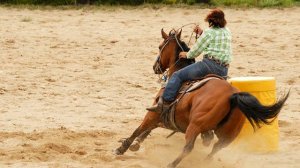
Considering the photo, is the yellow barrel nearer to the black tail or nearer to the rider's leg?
the rider's leg

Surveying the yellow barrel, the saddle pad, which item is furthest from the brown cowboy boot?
the yellow barrel

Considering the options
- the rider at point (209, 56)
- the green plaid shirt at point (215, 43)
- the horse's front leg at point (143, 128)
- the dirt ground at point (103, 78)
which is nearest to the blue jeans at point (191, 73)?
the rider at point (209, 56)

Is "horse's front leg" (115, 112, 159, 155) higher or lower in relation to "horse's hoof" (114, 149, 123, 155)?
higher

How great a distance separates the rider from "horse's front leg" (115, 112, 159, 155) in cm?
31

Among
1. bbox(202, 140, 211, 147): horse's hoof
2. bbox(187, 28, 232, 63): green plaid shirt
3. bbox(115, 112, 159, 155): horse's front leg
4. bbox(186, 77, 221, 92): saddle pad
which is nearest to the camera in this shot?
bbox(186, 77, 221, 92): saddle pad

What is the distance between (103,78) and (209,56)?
562 cm

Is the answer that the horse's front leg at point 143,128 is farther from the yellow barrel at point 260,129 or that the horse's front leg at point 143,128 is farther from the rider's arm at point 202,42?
the yellow barrel at point 260,129

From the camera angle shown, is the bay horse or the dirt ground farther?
the dirt ground

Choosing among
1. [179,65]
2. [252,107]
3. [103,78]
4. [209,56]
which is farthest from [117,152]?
[103,78]

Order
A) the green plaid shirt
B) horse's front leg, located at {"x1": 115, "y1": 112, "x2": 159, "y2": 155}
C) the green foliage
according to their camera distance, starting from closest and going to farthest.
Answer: the green plaid shirt, horse's front leg, located at {"x1": 115, "y1": 112, "x2": 159, "y2": 155}, the green foliage

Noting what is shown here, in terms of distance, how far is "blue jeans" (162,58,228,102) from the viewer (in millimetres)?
9328

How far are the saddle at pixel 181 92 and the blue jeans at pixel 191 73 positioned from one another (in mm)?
66

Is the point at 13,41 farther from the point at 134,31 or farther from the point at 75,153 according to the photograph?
the point at 75,153

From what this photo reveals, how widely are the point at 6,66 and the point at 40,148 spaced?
550 cm
